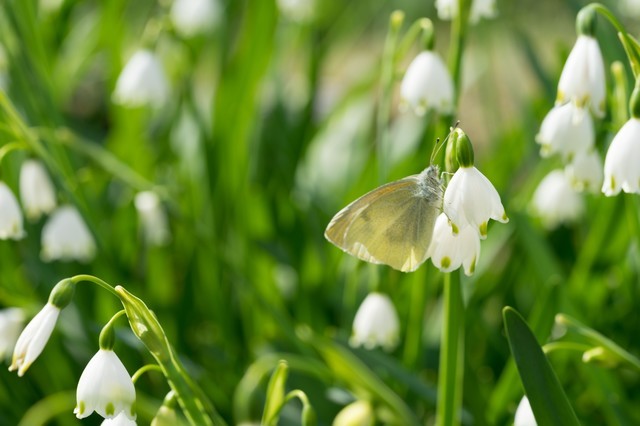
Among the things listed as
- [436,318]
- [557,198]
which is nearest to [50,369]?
[436,318]

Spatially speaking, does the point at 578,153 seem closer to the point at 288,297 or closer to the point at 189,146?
the point at 288,297

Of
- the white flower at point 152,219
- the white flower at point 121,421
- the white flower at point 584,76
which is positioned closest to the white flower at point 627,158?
the white flower at point 584,76

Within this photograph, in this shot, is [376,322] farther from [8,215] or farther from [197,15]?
[197,15]

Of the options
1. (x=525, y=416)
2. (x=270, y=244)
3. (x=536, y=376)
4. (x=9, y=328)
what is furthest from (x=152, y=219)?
(x=536, y=376)

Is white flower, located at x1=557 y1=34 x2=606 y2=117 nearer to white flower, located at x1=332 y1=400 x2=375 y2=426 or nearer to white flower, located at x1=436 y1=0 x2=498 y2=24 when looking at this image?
white flower, located at x1=436 y1=0 x2=498 y2=24

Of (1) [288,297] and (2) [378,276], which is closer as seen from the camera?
(2) [378,276]

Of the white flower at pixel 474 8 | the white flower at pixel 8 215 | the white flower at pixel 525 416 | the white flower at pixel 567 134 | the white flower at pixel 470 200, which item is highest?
the white flower at pixel 474 8

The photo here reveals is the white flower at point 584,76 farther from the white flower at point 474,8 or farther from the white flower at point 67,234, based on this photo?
the white flower at point 67,234
